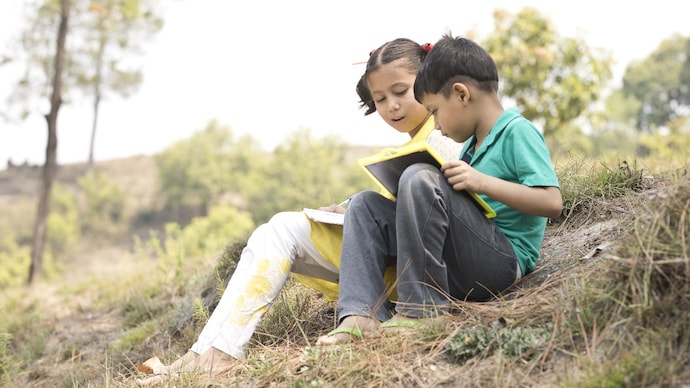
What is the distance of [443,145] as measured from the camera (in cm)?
306

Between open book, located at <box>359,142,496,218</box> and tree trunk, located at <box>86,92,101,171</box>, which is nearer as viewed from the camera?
open book, located at <box>359,142,496,218</box>

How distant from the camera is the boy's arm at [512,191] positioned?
2361mm

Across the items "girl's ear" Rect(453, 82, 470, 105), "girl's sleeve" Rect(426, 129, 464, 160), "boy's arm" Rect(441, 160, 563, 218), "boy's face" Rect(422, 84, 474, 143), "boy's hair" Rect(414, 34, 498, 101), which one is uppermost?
"boy's hair" Rect(414, 34, 498, 101)

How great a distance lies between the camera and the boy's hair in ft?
8.57

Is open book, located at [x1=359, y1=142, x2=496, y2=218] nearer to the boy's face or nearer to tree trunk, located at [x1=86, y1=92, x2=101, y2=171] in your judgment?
the boy's face

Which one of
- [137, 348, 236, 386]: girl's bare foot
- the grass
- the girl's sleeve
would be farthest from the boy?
[137, 348, 236, 386]: girl's bare foot

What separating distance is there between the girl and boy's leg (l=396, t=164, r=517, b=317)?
0.49m

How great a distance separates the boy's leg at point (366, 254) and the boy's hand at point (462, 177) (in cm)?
35

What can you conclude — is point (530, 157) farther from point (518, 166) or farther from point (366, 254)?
point (366, 254)

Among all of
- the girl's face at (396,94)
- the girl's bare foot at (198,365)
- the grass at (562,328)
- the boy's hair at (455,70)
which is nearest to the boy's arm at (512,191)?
the grass at (562,328)

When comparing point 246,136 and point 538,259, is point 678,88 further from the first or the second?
point 538,259

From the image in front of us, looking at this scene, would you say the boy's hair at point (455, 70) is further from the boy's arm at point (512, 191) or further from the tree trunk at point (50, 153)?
the tree trunk at point (50, 153)

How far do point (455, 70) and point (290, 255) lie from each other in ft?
3.15

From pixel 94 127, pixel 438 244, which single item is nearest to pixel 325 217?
pixel 438 244
